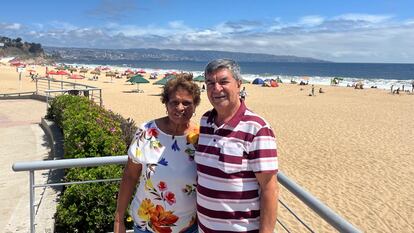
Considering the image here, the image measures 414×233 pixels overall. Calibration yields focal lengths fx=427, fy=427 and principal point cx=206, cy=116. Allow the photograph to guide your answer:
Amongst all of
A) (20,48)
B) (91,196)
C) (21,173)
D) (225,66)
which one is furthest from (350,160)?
(20,48)

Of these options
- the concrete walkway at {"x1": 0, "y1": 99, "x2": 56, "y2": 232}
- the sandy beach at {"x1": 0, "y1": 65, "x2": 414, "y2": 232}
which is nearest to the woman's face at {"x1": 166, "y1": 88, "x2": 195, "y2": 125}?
the concrete walkway at {"x1": 0, "y1": 99, "x2": 56, "y2": 232}

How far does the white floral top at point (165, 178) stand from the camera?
7.80 ft

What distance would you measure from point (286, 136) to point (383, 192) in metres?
6.94

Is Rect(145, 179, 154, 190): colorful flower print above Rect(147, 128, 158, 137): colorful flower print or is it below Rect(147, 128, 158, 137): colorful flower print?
below

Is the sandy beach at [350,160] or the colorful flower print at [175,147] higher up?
the colorful flower print at [175,147]

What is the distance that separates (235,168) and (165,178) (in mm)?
509

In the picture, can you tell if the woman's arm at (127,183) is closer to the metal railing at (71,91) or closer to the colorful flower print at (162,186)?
the colorful flower print at (162,186)

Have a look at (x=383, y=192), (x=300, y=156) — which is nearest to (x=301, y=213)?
(x=383, y=192)

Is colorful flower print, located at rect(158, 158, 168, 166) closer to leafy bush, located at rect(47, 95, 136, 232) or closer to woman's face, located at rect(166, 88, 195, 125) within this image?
woman's face, located at rect(166, 88, 195, 125)

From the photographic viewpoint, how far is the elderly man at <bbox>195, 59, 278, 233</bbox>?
201 cm

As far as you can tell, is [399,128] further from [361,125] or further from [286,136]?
[286,136]

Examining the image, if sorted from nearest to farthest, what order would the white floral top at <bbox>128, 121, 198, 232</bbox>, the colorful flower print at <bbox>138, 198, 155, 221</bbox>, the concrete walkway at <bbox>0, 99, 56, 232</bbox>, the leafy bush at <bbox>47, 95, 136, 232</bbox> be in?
1. the white floral top at <bbox>128, 121, 198, 232</bbox>
2. the colorful flower print at <bbox>138, 198, 155, 221</bbox>
3. the leafy bush at <bbox>47, 95, 136, 232</bbox>
4. the concrete walkway at <bbox>0, 99, 56, 232</bbox>

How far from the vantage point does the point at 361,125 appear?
2080 centimetres

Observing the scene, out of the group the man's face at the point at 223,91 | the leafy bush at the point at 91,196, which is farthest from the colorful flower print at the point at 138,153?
the leafy bush at the point at 91,196
